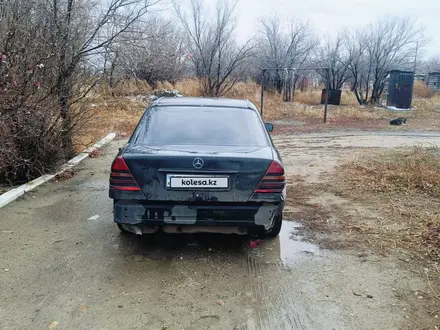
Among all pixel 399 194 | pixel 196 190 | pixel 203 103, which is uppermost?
pixel 203 103

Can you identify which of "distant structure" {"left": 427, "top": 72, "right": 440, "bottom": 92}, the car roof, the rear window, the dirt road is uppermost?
"distant structure" {"left": 427, "top": 72, "right": 440, "bottom": 92}

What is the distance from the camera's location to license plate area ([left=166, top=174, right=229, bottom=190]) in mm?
3191

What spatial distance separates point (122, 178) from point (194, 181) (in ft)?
2.03

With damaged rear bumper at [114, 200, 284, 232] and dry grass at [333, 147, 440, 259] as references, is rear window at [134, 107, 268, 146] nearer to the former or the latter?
damaged rear bumper at [114, 200, 284, 232]

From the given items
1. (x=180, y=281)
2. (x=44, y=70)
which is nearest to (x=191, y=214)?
(x=180, y=281)

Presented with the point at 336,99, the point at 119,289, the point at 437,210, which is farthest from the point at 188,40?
the point at 119,289

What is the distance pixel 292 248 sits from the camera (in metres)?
3.75

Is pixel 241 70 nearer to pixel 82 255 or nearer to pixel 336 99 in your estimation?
pixel 336 99

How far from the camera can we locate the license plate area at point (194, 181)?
3.19 metres

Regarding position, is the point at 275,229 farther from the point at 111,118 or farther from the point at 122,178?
the point at 111,118

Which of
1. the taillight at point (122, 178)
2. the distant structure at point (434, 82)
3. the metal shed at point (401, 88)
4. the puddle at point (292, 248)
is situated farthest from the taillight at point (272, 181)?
the distant structure at point (434, 82)

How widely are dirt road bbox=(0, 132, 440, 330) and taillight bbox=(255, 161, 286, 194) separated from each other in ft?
2.24

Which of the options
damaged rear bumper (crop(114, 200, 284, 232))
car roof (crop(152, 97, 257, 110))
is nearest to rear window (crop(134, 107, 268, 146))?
car roof (crop(152, 97, 257, 110))

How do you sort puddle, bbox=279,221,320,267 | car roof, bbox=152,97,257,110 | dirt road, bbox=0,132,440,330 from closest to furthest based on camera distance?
dirt road, bbox=0,132,440,330 < puddle, bbox=279,221,320,267 < car roof, bbox=152,97,257,110
